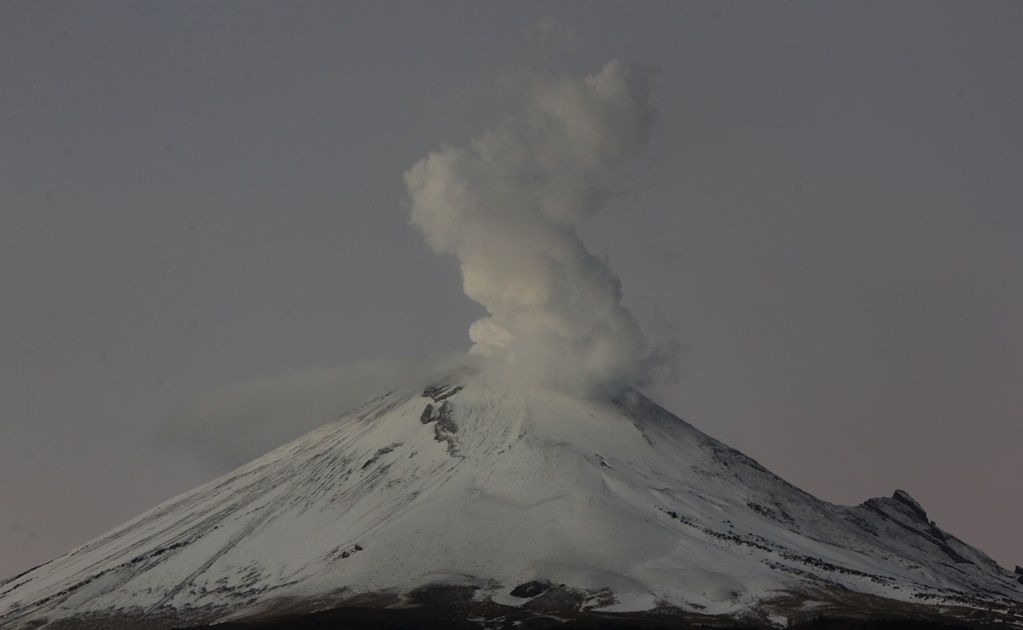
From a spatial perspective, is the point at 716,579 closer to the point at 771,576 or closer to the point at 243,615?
the point at 771,576

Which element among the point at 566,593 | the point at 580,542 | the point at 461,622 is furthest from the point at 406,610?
the point at 580,542

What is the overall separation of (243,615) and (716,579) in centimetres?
6532

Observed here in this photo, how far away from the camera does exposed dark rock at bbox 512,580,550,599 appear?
590 feet

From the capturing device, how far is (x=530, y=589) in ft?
595

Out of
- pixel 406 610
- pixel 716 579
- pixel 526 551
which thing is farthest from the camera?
pixel 526 551

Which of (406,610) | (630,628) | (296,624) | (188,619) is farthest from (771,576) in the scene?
(188,619)

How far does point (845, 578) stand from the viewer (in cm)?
19225

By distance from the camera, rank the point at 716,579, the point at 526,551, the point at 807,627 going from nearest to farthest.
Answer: the point at 807,627 → the point at 716,579 → the point at 526,551

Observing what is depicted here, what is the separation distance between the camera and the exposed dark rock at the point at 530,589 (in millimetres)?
179875

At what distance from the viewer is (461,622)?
537ft

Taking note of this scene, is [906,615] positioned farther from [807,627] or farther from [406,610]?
[406,610]

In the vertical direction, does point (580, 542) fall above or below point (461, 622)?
above

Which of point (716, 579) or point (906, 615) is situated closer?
point (906, 615)

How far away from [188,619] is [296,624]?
112 ft
